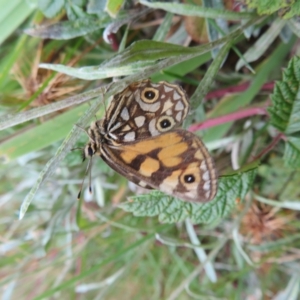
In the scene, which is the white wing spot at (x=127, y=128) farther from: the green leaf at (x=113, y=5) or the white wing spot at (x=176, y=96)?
the green leaf at (x=113, y=5)

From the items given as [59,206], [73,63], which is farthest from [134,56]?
[59,206]

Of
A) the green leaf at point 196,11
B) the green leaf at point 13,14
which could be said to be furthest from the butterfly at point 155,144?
the green leaf at point 13,14

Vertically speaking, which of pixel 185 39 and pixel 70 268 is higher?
pixel 185 39

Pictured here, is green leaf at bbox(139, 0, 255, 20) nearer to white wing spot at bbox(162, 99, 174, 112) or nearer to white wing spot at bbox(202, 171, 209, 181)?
white wing spot at bbox(162, 99, 174, 112)

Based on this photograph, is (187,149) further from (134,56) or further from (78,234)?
(78,234)

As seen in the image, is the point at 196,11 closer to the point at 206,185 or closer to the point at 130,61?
the point at 130,61

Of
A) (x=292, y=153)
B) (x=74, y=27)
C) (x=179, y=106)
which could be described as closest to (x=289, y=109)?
(x=292, y=153)
